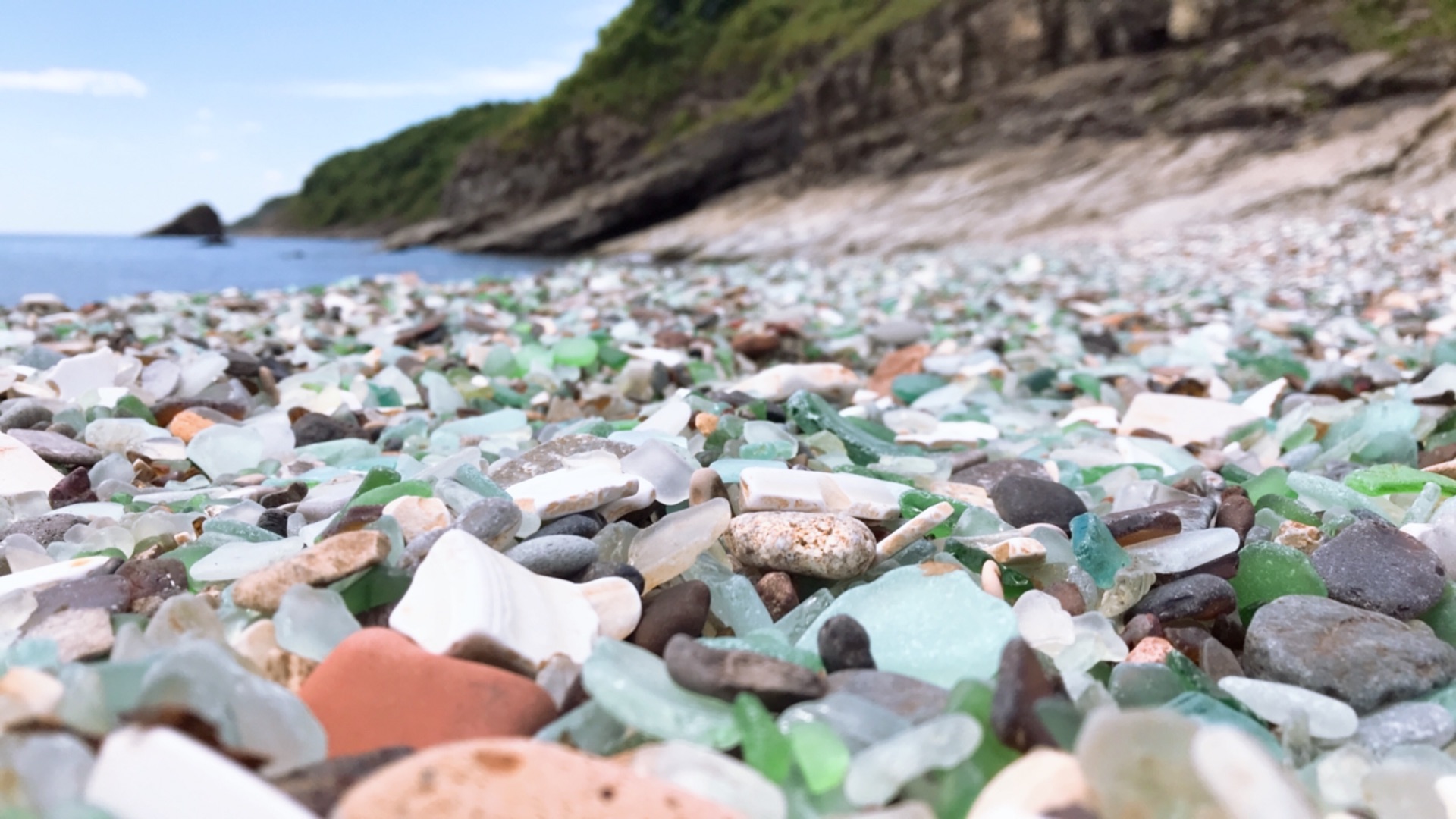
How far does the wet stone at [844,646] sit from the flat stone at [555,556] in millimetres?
Answer: 330

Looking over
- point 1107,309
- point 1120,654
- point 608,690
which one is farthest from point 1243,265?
point 608,690

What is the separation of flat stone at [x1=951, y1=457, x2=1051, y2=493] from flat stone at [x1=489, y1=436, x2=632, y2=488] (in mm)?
685

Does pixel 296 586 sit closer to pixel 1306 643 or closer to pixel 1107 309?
pixel 1306 643

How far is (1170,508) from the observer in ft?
4.75

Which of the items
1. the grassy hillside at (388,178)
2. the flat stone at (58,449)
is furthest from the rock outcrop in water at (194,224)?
the flat stone at (58,449)

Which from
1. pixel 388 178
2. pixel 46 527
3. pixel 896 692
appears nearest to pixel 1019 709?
pixel 896 692

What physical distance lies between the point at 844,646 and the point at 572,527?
1.50 ft

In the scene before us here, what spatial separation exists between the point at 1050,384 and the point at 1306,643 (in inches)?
84.9

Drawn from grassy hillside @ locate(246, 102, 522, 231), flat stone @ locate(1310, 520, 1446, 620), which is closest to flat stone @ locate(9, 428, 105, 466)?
flat stone @ locate(1310, 520, 1446, 620)

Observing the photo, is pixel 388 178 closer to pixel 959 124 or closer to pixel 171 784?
pixel 959 124

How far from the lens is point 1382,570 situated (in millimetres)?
1192

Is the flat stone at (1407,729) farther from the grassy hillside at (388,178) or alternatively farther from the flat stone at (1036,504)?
the grassy hillside at (388,178)

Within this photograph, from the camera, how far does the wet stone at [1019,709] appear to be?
77 cm

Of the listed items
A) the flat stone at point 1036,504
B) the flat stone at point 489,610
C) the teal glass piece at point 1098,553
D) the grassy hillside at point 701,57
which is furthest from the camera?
the grassy hillside at point 701,57
